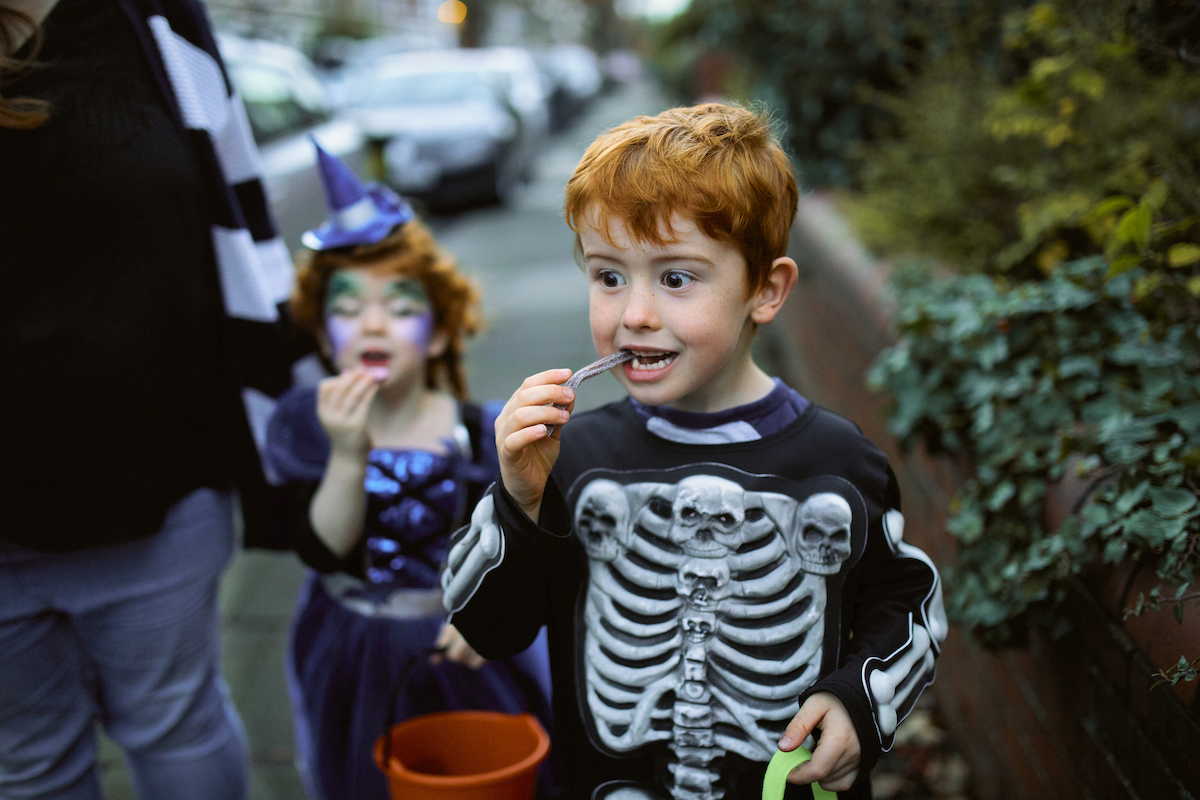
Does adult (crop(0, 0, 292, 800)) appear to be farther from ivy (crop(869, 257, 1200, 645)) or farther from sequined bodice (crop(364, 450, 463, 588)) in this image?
ivy (crop(869, 257, 1200, 645))

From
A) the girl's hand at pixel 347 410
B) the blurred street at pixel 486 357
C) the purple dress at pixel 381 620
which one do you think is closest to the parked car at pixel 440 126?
the blurred street at pixel 486 357

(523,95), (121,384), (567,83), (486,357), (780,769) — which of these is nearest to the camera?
(780,769)

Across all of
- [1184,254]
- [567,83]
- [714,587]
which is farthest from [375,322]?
[567,83]

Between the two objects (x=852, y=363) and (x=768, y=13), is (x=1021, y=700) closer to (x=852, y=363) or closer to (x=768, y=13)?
(x=852, y=363)

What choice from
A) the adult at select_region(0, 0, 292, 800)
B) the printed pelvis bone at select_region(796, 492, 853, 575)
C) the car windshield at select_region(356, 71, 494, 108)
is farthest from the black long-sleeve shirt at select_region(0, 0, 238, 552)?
the car windshield at select_region(356, 71, 494, 108)

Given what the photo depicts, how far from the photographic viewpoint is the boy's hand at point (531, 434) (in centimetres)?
140

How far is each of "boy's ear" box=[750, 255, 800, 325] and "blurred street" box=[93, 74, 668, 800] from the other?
0.37m

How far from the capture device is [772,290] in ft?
5.13

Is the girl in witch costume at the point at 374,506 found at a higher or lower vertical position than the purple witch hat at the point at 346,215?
lower

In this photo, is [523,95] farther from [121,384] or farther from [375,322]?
[121,384]

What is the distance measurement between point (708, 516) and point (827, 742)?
0.36m

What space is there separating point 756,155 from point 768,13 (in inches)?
240

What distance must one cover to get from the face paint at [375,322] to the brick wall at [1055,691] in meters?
0.84

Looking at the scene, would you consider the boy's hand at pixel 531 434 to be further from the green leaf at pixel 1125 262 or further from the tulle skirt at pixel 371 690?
the green leaf at pixel 1125 262
